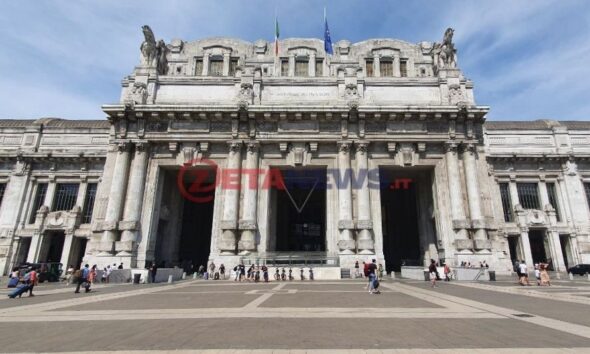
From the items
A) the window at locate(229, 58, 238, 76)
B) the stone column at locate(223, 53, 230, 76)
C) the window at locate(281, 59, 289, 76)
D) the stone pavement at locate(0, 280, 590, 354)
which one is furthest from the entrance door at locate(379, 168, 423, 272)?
the stone pavement at locate(0, 280, 590, 354)

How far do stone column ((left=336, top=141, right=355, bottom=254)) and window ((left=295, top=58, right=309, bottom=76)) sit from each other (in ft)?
44.8

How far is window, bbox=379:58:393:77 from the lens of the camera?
123 feet

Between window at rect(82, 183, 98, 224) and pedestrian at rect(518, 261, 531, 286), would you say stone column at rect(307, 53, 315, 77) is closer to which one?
pedestrian at rect(518, 261, 531, 286)

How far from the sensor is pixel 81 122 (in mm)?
41750

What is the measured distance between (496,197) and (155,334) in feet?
131

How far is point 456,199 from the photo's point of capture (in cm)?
2609

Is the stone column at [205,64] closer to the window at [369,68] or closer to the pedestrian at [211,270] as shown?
the window at [369,68]

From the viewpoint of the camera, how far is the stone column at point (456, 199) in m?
25.1

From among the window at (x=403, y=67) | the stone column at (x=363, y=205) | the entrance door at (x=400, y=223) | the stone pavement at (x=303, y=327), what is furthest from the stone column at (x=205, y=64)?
the stone pavement at (x=303, y=327)

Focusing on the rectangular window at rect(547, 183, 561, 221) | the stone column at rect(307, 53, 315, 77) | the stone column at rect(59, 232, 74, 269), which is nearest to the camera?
the stone column at rect(59, 232, 74, 269)

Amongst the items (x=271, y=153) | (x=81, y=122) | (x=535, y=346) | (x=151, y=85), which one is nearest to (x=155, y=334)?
(x=535, y=346)

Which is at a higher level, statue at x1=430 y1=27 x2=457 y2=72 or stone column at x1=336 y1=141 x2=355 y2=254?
statue at x1=430 y1=27 x2=457 y2=72

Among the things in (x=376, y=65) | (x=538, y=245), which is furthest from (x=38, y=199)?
(x=538, y=245)

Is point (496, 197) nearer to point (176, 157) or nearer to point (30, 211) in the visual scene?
point (176, 157)
